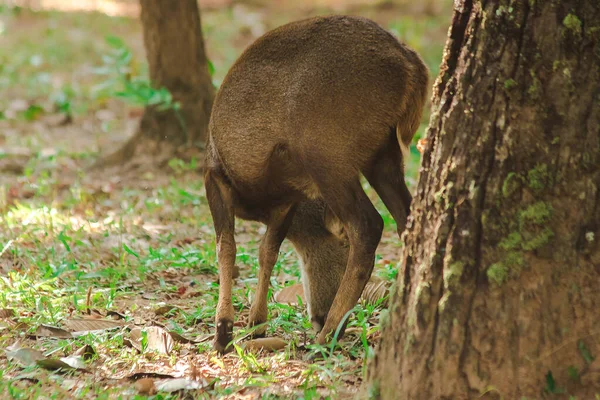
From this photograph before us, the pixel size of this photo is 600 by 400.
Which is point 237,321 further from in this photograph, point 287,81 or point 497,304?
point 497,304

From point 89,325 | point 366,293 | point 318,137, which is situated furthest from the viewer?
point 366,293

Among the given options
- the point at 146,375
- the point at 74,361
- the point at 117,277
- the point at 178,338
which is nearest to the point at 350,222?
the point at 178,338

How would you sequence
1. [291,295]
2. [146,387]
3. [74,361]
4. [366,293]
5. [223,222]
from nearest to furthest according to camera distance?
[146,387] < [74,361] < [223,222] < [366,293] < [291,295]

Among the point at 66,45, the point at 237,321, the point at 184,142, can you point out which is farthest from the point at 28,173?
the point at 66,45

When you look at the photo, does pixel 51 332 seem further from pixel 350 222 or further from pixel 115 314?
pixel 350 222

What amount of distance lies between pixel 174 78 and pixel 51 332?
11.5ft

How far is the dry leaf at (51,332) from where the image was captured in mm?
3793

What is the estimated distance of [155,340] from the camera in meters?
3.66

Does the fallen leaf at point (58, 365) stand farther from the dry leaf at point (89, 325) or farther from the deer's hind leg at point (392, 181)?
the deer's hind leg at point (392, 181)

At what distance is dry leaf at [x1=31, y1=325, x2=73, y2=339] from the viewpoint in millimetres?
3793

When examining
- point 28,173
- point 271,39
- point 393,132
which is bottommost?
point 28,173

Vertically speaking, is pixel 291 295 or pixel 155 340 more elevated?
pixel 155 340

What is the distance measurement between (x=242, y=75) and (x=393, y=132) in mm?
804

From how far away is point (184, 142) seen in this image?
7082mm
